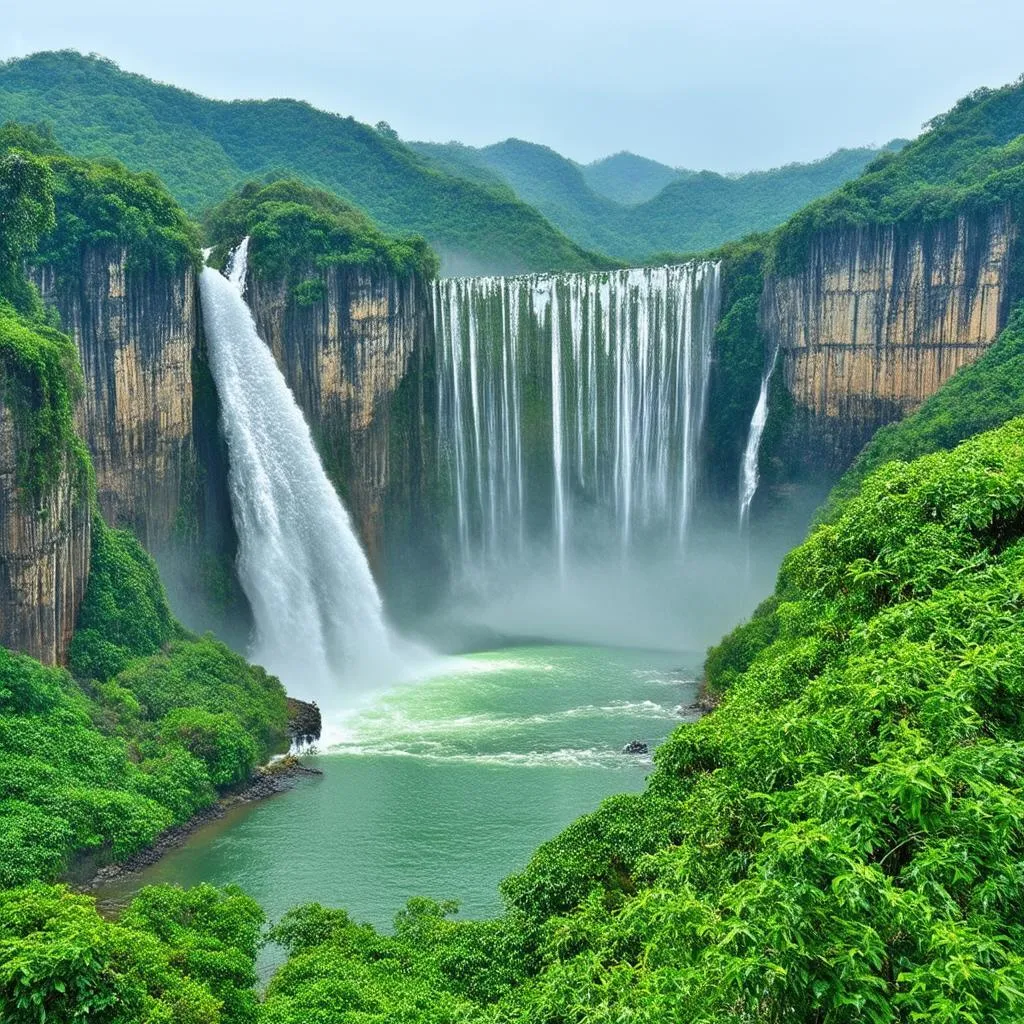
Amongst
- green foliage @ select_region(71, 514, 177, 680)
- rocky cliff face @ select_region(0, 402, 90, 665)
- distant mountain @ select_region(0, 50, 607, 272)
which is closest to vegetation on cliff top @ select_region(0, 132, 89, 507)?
rocky cliff face @ select_region(0, 402, 90, 665)

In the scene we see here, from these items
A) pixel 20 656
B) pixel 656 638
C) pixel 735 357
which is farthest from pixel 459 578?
pixel 20 656

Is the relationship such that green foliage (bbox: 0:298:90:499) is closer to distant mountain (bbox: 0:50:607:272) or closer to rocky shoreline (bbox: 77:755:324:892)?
rocky shoreline (bbox: 77:755:324:892)

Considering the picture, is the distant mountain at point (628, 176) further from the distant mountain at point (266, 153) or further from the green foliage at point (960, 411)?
the green foliage at point (960, 411)

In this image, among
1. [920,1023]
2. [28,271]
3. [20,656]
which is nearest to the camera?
[920,1023]

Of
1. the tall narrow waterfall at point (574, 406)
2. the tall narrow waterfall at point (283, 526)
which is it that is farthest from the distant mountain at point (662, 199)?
the tall narrow waterfall at point (283, 526)

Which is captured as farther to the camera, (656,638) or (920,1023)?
(656,638)

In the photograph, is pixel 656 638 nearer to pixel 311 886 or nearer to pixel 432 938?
pixel 311 886

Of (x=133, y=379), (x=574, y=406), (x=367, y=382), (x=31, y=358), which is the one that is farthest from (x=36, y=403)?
(x=574, y=406)
